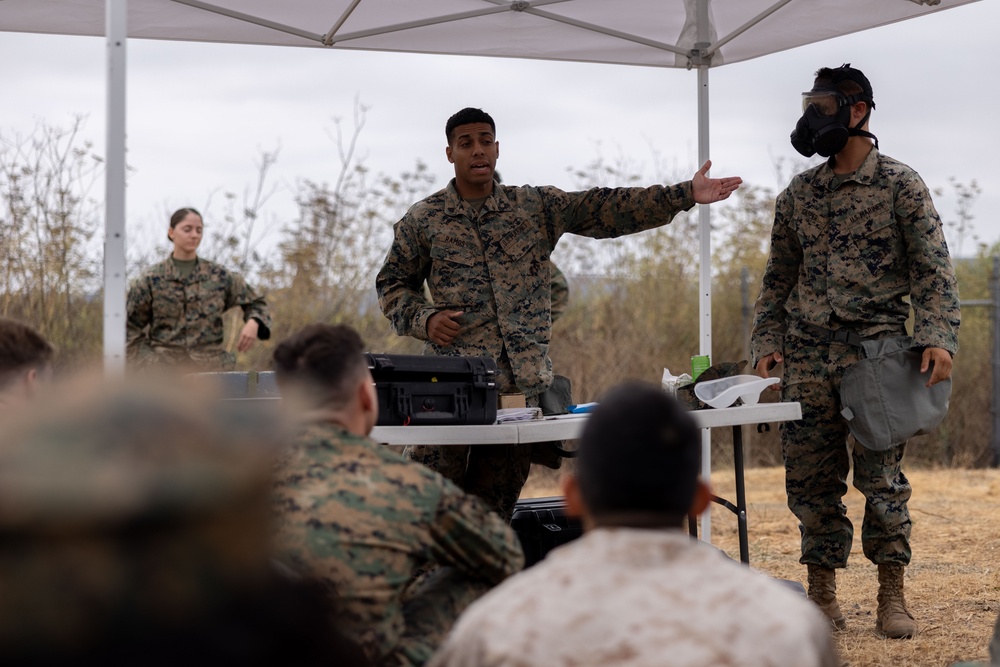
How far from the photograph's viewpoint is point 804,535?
482 cm

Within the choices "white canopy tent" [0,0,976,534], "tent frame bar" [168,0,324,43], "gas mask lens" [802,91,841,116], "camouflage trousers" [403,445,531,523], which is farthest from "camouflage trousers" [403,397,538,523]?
"tent frame bar" [168,0,324,43]

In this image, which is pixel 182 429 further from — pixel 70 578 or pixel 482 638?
pixel 482 638

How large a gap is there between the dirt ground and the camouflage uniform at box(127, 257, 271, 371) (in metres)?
2.88

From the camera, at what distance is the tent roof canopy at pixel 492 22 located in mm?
5262

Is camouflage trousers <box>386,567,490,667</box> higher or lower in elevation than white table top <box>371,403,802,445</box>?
lower

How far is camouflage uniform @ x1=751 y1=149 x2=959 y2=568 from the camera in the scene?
14.9 ft

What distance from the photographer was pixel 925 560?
655 cm

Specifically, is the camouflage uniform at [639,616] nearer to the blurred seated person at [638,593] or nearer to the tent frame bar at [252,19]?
the blurred seated person at [638,593]

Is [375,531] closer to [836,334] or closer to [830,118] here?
[836,334]

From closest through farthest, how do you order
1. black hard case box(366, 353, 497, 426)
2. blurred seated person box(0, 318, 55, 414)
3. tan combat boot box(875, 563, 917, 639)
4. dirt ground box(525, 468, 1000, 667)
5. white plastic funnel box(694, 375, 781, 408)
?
1. blurred seated person box(0, 318, 55, 414)
2. black hard case box(366, 353, 497, 426)
3. white plastic funnel box(694, 375, 781, 408)
4. dirt ground box(525, 468, 1000, 667)
5. tan combat boot box(875, 563, 917, 639)

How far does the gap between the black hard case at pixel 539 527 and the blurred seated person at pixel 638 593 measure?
9.65 feet

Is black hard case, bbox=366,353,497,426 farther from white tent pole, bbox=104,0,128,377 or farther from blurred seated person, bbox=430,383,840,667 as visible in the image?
blurred seated person, bbox=430,383,840,667

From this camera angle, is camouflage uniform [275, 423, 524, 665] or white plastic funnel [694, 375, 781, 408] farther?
white plastic funnel [694, 375, 781, 408]

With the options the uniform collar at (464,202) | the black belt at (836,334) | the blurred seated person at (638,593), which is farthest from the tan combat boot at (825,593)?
the blurred seated person at (638,593)
